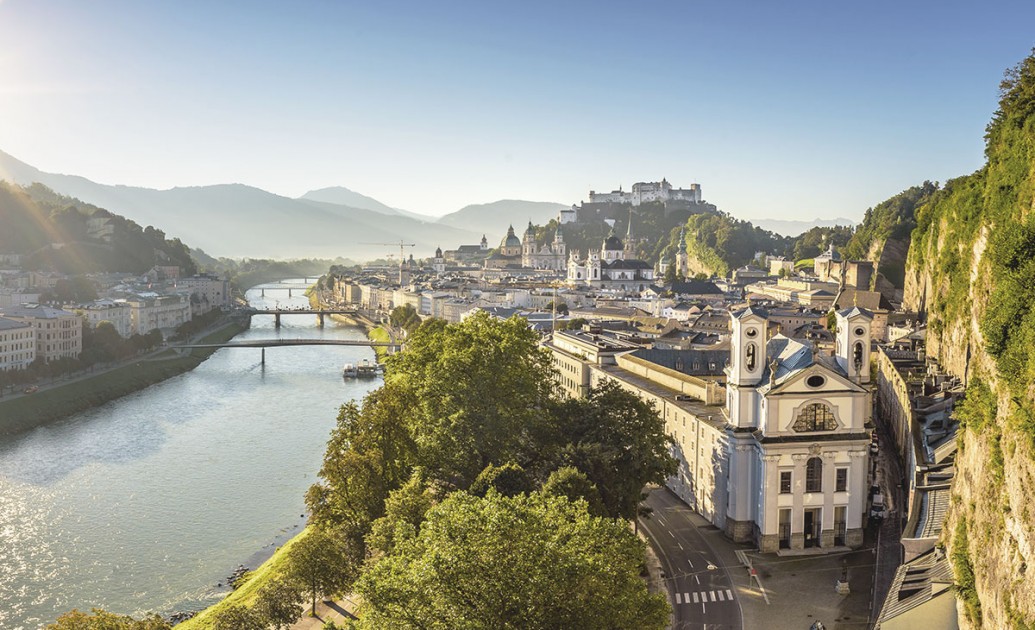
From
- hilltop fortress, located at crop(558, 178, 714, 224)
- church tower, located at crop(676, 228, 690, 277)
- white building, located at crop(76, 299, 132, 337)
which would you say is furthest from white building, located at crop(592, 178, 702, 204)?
white building, located at crop(76, 299, 132, 337)

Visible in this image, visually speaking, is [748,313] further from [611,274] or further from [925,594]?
[611,274]

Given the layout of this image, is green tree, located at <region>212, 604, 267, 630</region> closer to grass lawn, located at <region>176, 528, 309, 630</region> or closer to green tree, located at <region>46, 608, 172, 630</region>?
green tree, located at <region>46, 608, 172, 630</region>

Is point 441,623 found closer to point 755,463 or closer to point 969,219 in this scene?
point 755,463

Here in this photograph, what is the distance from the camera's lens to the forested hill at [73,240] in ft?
315

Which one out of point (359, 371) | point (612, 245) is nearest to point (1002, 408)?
point (359, 371)

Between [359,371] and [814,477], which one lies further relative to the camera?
[359,371]

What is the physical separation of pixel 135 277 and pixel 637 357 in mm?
78939

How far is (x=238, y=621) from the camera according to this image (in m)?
16.6

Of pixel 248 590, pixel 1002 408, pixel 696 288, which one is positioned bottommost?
pixel 248 590

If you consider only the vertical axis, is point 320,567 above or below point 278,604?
above

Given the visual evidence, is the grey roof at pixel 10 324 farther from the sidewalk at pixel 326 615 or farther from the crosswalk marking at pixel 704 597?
the crosswalk marking at pixel 704 597

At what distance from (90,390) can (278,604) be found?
36595 mm

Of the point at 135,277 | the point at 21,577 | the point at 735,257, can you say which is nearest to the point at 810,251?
the point at 735,257

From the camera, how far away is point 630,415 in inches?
912
